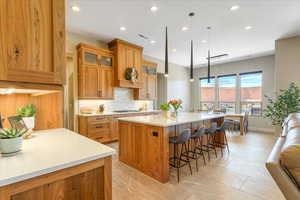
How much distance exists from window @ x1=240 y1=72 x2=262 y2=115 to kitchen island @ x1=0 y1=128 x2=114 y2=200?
741 cm

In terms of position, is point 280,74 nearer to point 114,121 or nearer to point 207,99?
point 207,99

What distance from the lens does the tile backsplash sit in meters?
4.44

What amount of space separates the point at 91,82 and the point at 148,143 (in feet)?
8.81

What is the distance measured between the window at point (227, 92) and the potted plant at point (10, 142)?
7483mm

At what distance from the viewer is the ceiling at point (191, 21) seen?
2812mm

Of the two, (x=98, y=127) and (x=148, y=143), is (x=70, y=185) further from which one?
(x=98, y=127)

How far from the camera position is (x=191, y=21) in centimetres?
341

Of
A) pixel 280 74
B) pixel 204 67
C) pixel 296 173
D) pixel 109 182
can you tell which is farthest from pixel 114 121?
pixel 204 67

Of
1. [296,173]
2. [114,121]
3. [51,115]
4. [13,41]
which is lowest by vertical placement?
[114,121]

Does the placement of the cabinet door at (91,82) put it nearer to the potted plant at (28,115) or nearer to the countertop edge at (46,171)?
the potted plant at (28,115)

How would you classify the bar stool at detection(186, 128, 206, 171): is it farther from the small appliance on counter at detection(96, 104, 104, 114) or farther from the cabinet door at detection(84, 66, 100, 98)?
the cabinet door at detection(84, 66, 100, 98)

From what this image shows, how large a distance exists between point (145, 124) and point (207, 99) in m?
6.47

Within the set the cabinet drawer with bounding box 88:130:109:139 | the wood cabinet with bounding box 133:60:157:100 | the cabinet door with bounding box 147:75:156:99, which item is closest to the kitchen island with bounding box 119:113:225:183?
the cabinet drawer with bounding box 88:130:109:139

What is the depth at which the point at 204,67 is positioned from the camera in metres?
8.02
